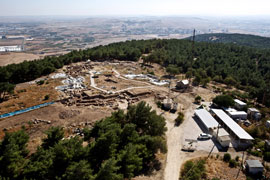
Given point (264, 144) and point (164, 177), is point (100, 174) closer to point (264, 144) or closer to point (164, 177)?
point (164, 177)

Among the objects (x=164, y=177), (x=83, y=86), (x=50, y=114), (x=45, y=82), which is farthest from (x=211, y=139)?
(x=45, y=82)

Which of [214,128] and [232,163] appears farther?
[214,128]

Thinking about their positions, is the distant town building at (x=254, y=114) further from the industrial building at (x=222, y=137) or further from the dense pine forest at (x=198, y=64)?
the industrial building at (x=222, y=137)

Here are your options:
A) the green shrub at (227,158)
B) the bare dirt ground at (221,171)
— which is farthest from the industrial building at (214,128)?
the bare dirt ground at (221,171)

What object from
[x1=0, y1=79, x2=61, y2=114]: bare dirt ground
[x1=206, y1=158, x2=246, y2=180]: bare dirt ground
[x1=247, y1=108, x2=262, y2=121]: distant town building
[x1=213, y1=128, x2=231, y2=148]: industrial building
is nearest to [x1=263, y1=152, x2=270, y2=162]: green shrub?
[x1=213, y1=128, x2=231, y2=148]: industrial building

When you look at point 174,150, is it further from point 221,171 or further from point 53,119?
point 53,119

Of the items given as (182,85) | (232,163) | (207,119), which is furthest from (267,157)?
(182,85)
